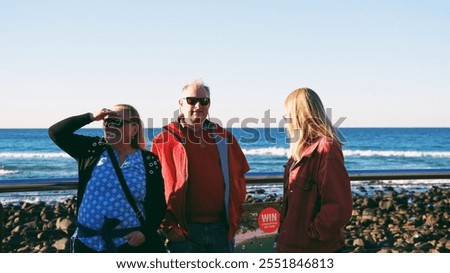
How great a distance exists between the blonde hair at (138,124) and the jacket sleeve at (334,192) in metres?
1.07

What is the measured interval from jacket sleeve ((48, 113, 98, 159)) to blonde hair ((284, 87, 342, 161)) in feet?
3.87

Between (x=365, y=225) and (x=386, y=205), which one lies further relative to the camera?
(x=386, y=205)

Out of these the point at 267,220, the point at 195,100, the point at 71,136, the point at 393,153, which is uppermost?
the point at 195,100

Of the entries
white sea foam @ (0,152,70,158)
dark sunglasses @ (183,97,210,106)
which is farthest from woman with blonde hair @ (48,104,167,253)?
white sea foam @ (0,152,70,158)

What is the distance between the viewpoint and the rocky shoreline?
14.1ft

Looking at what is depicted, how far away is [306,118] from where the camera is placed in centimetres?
307

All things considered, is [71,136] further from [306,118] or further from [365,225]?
[365,225]

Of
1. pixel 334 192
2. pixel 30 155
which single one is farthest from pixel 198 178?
pixel 30 155

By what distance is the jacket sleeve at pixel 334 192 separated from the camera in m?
2.98

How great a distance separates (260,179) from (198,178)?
102 centimetres

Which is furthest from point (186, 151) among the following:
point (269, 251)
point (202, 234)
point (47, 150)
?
point (47, 150)

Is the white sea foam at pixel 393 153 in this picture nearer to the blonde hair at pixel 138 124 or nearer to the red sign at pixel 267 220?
the red sign at pixel 267 220

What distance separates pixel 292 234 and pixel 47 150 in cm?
4046
